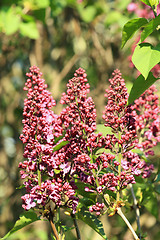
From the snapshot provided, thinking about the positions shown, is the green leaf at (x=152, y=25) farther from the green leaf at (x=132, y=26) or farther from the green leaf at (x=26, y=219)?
the green leaf at (x=26, y=219)

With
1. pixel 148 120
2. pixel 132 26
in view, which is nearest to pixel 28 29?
pixel 148 120

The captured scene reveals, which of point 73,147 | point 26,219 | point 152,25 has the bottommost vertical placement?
point 26,219

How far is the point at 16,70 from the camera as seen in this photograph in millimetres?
6555

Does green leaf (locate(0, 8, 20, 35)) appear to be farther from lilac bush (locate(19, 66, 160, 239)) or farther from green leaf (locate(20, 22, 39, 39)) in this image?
lilac bush (locate(19, 66, 160, 239))

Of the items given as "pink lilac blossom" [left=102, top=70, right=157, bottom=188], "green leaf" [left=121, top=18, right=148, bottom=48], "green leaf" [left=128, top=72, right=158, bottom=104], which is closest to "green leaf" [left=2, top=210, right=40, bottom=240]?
"pink lilac blossom" [left=102, top=70, right=157, bottom=188]

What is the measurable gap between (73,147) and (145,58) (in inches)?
14.4

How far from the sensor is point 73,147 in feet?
3.71

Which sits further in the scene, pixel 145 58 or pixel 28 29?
pixel 28 29

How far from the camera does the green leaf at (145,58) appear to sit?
1.10 meters

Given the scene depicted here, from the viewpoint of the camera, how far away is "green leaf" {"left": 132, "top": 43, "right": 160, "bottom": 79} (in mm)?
1100

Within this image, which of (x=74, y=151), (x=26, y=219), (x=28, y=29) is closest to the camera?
(x=74, y=151)

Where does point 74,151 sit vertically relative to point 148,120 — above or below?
below

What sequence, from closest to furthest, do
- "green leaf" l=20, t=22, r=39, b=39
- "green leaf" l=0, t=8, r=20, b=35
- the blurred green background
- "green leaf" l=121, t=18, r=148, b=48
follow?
"green leaf" l=121, t=18, r=148, b=48 < "green leaf" l=0, t=8, r=20, b=35 < "green leaf" l=20, t=22, r=39, b=39 < the blurred green background

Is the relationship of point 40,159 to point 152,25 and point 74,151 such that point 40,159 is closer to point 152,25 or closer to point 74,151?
point 74,151
